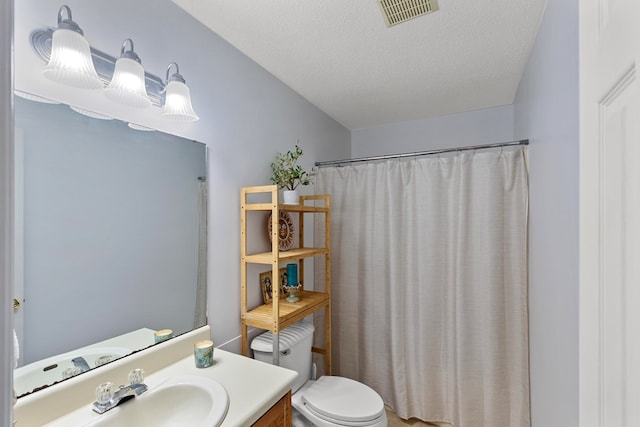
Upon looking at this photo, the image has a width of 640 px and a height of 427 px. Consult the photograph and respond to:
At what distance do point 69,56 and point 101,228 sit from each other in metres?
0.55

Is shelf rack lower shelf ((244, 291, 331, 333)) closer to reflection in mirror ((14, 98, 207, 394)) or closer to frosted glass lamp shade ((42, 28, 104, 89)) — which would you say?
reflection in mirror ((14, 98, 207, 394))

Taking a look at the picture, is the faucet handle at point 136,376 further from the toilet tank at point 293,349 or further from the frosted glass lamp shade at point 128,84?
the frosted glass lamp shade at point 128,84

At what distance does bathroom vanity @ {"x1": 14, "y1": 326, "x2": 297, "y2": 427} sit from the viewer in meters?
0.88

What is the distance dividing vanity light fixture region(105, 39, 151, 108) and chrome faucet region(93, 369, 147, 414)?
99cm

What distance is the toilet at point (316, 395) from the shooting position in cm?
149

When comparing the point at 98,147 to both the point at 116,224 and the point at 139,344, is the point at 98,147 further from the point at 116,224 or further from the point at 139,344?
the point at 139,344

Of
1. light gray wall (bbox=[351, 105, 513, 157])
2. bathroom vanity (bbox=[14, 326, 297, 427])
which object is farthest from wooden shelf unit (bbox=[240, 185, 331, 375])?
light gray wall (bbox=[351, 105, 513, 157])

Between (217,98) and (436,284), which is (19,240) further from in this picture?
(436,284)

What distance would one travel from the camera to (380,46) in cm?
162

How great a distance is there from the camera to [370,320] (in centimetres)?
222

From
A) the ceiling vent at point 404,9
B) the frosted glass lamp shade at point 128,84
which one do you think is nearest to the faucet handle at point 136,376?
the frosted glass lamp shade at point 128,84

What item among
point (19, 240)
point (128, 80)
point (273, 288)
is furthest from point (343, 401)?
point (128, 80)

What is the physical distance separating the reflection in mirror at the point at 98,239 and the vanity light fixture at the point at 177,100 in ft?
0.34
